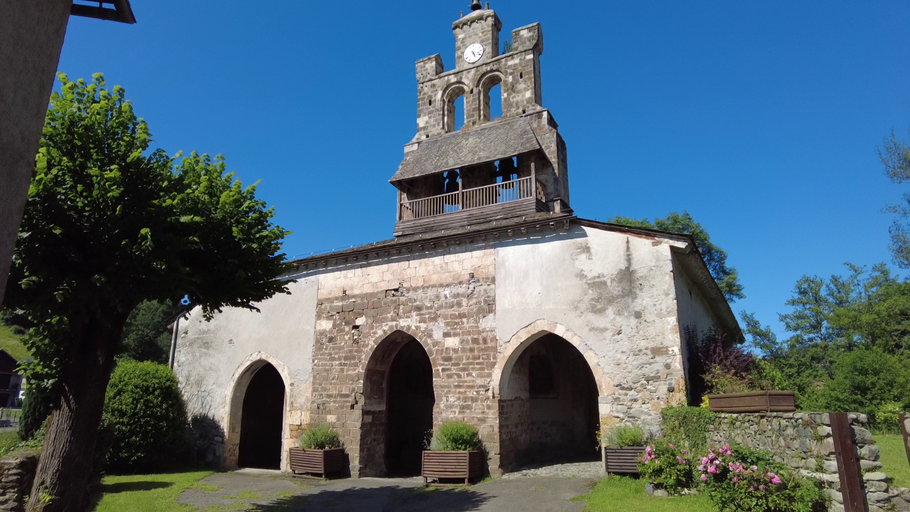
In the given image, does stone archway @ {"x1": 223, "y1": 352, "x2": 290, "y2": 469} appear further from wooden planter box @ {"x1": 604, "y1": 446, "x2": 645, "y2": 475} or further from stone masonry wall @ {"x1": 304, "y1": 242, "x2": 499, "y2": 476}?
wooden planter box @ {"x1": 604, "y1": 446, "x2": 645, "y2": 475}

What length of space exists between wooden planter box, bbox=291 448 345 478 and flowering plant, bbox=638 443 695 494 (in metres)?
7.28

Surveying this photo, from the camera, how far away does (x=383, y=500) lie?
10.4m

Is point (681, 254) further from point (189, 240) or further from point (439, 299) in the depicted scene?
point (189, 240)

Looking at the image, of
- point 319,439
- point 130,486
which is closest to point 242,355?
point 319,439

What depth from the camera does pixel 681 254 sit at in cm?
1148

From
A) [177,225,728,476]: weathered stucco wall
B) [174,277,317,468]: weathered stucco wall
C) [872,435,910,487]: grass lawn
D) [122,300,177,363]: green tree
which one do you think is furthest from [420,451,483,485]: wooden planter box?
[122,300,177,363]: green tree

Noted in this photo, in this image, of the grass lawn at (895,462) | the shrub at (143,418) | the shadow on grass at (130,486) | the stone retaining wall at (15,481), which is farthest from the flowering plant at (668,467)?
the shrub at (143,418)

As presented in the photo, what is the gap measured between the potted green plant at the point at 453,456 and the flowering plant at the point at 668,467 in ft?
11.9

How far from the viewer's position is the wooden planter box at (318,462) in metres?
12.7

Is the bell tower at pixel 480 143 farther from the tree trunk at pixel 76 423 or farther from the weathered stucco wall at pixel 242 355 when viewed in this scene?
the tree trunk at pixel 76 423

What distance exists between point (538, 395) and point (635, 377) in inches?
186

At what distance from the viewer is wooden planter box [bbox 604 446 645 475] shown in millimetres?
9938

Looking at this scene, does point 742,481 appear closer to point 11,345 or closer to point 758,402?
point 758,402

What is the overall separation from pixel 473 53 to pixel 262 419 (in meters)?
15.4
